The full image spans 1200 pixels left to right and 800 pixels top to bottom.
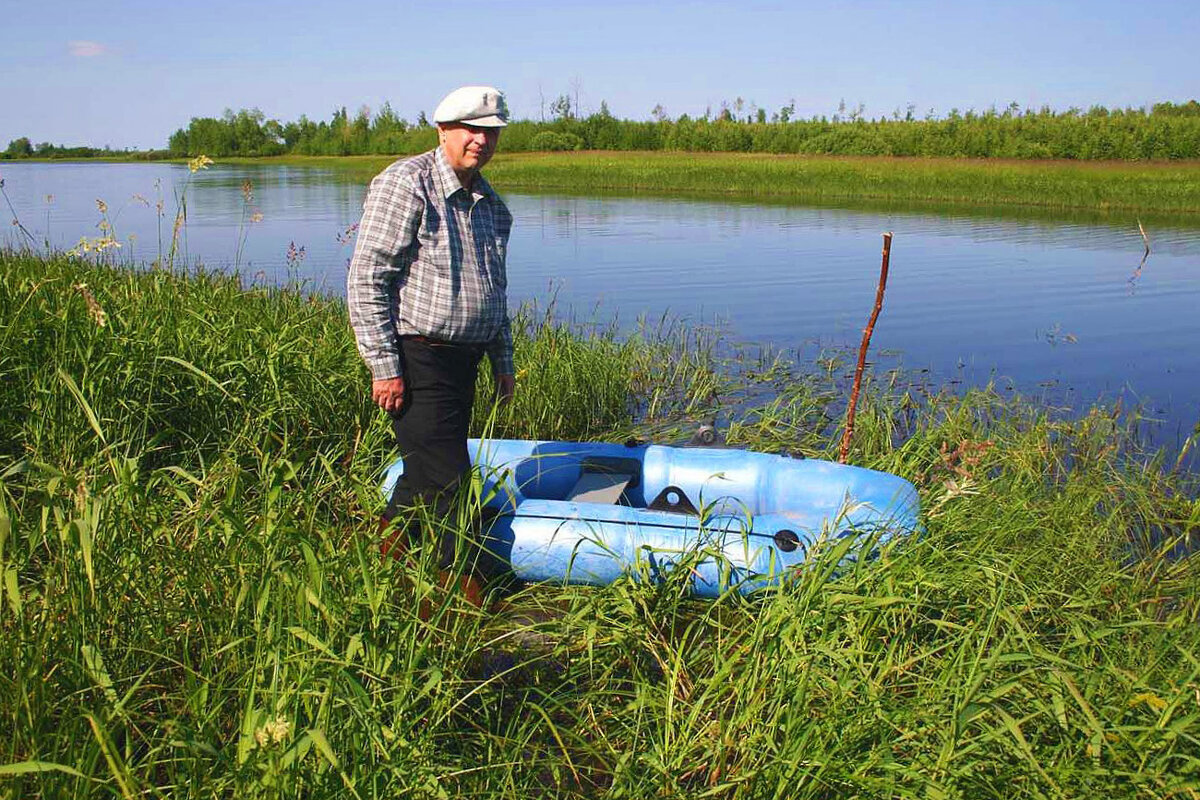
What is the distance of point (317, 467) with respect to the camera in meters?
4.29

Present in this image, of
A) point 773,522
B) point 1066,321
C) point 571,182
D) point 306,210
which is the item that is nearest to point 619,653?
point 773,522

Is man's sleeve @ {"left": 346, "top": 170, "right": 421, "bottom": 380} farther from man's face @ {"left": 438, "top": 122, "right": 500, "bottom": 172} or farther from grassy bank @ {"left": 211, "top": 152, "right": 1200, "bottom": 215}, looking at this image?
grassy bank @ {"left": 211, "top": 152, "right": 1200, "bottom": 215}

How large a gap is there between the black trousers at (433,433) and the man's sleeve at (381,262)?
90 millimetres

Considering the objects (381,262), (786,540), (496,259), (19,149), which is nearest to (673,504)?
(786,540)

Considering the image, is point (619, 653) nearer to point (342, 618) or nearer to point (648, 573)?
point (648, 573)

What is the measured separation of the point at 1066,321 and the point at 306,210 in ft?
53.2

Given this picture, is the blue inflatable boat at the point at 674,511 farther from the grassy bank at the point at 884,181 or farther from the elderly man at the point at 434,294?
the grassy bank at the point at 884,181

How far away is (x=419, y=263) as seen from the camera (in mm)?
2930

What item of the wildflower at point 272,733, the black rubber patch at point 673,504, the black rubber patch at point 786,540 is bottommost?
the black rubber patch at point 673,504

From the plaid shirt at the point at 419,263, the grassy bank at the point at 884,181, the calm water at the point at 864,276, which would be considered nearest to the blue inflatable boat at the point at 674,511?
the plaid shirt at the point at 419,263

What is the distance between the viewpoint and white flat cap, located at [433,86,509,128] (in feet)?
9.30

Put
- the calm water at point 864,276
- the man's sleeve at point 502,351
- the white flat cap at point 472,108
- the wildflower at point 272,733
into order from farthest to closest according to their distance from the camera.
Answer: the calm water at point 864,276 → the man's sleeve at point 502,351 → the white flat cap at point 472,108 → the wildflower at point 272,733

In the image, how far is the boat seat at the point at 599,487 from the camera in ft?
12.5

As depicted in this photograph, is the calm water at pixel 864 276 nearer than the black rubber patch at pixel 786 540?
No
